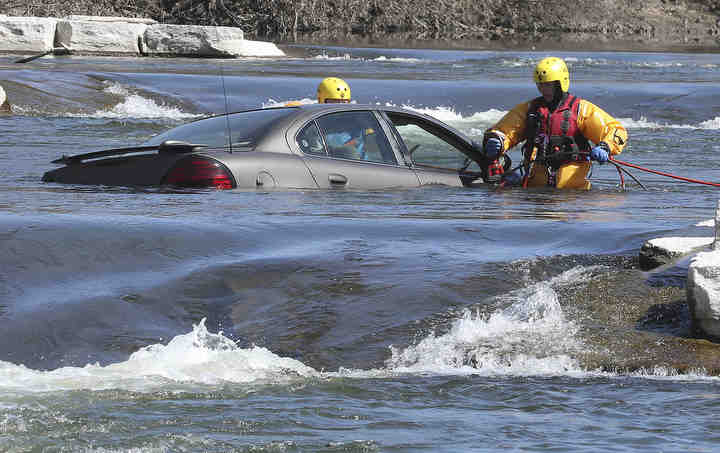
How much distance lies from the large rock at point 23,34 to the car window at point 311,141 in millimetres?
26708

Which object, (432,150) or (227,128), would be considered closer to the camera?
(227,128)

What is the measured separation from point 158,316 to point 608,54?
3825 centimetres

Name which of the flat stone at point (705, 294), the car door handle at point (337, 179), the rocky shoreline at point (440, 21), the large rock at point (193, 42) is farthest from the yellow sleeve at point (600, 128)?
the rocky shoreline at point (440, 21)

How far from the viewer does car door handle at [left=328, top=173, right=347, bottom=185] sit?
964cm

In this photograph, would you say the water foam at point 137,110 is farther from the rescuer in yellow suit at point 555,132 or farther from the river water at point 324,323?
the rescuer in yellow suit at point 555,132

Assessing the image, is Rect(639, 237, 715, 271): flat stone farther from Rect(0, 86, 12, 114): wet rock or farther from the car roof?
Rect(0, 86, 12, 114): wet rock

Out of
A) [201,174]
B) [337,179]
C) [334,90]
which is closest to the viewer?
[201,174]

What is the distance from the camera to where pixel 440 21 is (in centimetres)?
5606

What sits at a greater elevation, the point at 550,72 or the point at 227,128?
the point at 550,72

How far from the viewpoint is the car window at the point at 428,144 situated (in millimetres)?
10273

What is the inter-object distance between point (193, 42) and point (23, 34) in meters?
5.09

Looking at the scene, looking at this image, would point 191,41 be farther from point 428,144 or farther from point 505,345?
point 505,345

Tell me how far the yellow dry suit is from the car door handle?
192 centimetres

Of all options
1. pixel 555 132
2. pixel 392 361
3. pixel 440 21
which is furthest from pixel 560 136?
pixel 440 21
